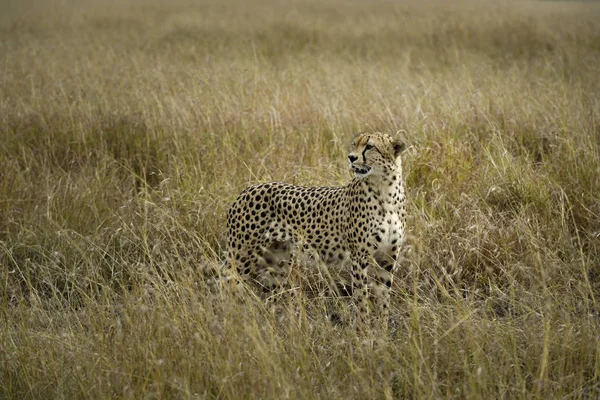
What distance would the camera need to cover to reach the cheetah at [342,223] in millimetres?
2982

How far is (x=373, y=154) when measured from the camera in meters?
2.95

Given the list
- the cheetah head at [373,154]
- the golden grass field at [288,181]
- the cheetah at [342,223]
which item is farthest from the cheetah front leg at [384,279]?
the cheetah head at [373,154]

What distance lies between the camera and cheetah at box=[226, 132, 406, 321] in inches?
117

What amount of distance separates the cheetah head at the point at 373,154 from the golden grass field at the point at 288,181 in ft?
1.35

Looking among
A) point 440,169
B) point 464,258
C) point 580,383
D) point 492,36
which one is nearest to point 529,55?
point 492,36

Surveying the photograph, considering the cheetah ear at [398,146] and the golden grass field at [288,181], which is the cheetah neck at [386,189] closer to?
the cheetah ear at [398,146]

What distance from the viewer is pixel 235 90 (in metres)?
6.09

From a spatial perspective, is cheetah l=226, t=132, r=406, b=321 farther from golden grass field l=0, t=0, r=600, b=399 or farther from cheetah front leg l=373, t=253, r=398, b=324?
golden grass field l=0, t=0, r=600, b=399

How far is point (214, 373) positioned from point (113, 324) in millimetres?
507

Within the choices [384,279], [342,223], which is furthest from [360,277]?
[342,223]

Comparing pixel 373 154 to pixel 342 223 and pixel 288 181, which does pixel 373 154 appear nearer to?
pixel 342 223

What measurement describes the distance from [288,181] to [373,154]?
1.42m

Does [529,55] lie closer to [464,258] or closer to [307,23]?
[307,23]

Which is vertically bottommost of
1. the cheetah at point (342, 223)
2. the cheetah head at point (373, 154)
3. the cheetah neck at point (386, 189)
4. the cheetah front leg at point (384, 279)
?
the cheetah front leg at point (384, 279)
